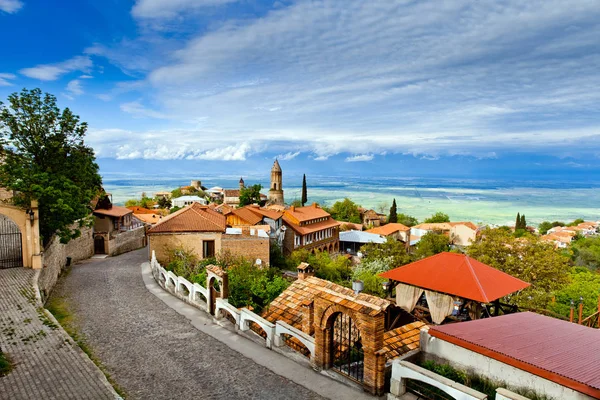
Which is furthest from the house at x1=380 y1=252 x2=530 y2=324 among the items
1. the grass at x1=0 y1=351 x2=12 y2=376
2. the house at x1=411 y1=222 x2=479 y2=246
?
the house at x1=411 y1=222 x2=479 y2=246

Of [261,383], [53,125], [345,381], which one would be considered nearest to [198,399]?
[261,383]

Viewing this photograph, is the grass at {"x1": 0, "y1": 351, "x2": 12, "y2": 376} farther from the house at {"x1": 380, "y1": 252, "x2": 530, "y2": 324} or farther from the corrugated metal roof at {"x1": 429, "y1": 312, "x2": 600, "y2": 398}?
the house at {"x1": 380, "y1": 252, "x2": 530, "y2": 324}

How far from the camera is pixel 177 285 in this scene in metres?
15.4

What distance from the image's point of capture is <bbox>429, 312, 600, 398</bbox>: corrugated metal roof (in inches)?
226

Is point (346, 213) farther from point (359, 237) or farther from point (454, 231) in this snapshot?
point (359, 237)

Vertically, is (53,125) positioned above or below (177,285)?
above

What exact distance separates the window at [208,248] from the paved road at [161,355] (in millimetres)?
10956

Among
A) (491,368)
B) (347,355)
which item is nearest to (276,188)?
(347,355)

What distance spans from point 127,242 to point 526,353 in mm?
32649

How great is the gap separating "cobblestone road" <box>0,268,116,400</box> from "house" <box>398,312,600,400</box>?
6.52m

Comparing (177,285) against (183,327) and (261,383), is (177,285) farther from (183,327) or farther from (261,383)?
(261,383)

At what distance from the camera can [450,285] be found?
35.4 ft

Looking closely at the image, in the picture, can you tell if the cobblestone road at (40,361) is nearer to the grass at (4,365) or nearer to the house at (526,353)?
the grass at (4,365)

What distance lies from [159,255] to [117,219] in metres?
11.2
